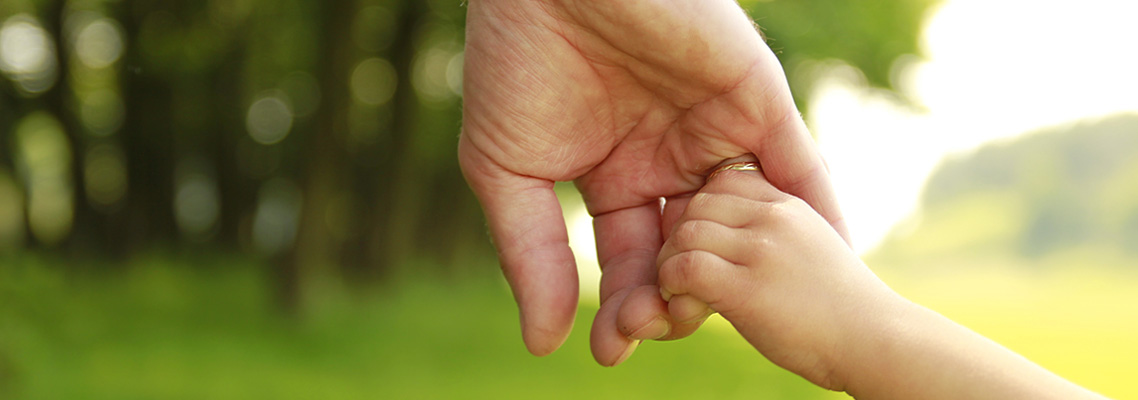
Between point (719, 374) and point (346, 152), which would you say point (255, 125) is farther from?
point (719, 374)

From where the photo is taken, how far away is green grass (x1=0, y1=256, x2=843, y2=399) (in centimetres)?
710

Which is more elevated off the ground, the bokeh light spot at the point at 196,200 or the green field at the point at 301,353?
the green field at the point at 301,353

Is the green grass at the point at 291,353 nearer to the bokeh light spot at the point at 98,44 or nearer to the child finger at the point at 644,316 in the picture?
the child finger at the point at 644,316

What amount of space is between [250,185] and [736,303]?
18172 mm

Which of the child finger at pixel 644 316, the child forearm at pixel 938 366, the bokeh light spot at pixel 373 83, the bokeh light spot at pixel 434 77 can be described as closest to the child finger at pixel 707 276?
the child finger at pixel 644 316

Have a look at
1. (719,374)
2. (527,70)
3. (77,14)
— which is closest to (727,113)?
(527,70)

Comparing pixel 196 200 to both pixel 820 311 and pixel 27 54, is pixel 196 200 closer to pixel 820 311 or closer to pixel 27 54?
pixel 27 54

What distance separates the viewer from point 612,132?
8.46ft

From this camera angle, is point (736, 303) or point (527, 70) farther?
point (527, 70)

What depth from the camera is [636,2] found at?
7.10ft

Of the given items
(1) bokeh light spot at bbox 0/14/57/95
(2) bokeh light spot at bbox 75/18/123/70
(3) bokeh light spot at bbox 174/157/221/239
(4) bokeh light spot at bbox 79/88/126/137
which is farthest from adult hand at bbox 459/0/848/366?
(4) bokeh light spot at bbox 79/88/126/137

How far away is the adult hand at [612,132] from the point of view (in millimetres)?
2197

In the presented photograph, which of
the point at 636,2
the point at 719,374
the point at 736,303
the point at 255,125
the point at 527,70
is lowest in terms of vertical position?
the point at 255,125

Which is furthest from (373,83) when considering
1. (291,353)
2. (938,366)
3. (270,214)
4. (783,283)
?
(938,366)
